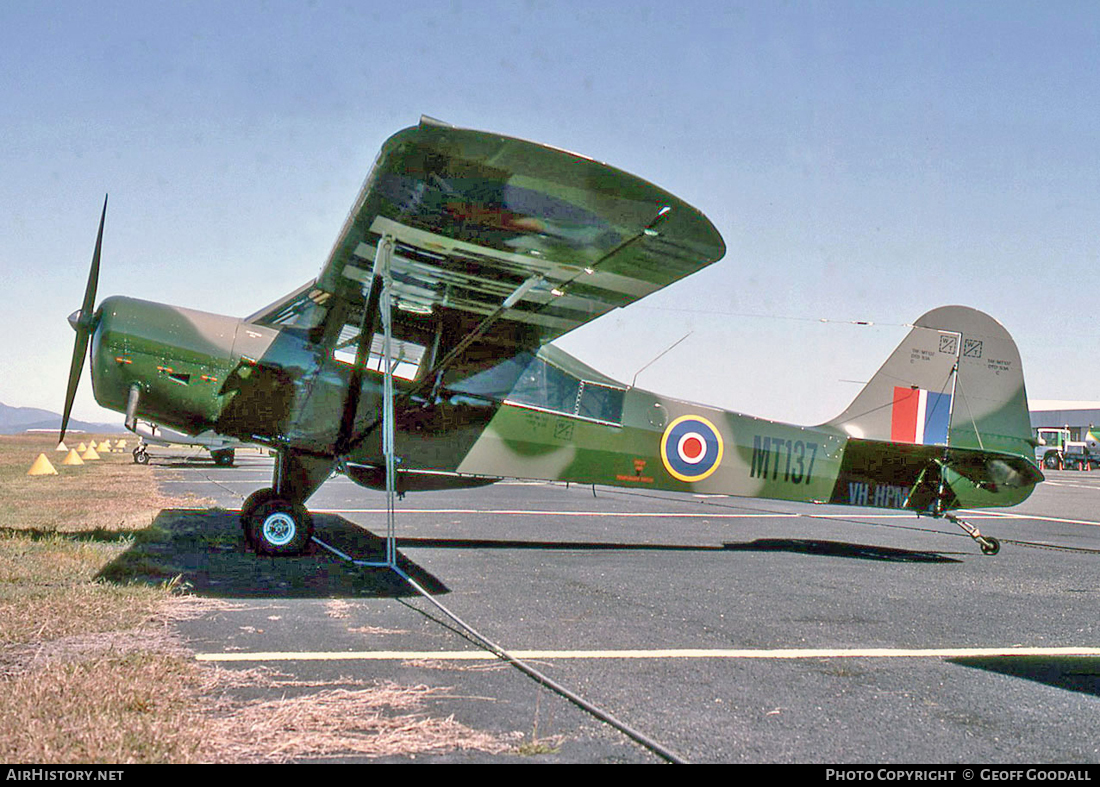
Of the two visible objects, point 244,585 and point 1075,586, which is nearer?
point 244,585

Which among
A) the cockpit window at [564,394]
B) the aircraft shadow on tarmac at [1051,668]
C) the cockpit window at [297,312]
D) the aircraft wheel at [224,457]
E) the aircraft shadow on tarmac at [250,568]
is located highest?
the cockpit window at [297,312]

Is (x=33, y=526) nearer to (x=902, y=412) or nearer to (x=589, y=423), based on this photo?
(x=589, y=423)

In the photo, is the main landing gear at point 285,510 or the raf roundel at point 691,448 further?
the raf roundel at point 691,448

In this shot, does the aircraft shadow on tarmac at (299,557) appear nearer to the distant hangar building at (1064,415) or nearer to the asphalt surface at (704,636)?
the asphalt surface at (704,636)

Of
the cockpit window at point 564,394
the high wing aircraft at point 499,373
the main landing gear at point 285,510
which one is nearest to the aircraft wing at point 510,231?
the high wing aircraft at point 499,373

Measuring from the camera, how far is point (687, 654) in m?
4.41

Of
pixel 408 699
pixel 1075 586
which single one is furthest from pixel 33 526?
pixel 1075 586

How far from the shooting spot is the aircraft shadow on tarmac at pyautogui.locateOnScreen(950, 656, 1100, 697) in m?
3.99

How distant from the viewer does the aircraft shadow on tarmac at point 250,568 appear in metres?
5.98

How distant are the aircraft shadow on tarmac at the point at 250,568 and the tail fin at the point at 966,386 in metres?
6.47

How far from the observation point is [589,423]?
28.8 feet

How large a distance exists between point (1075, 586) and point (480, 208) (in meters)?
6.07

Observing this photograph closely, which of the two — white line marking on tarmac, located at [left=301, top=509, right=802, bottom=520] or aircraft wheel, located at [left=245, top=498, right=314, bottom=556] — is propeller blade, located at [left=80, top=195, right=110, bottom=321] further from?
white line marking on tarmac, located at [left=301, top=509, right=802, bottom=520]

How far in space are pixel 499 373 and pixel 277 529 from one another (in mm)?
2613
